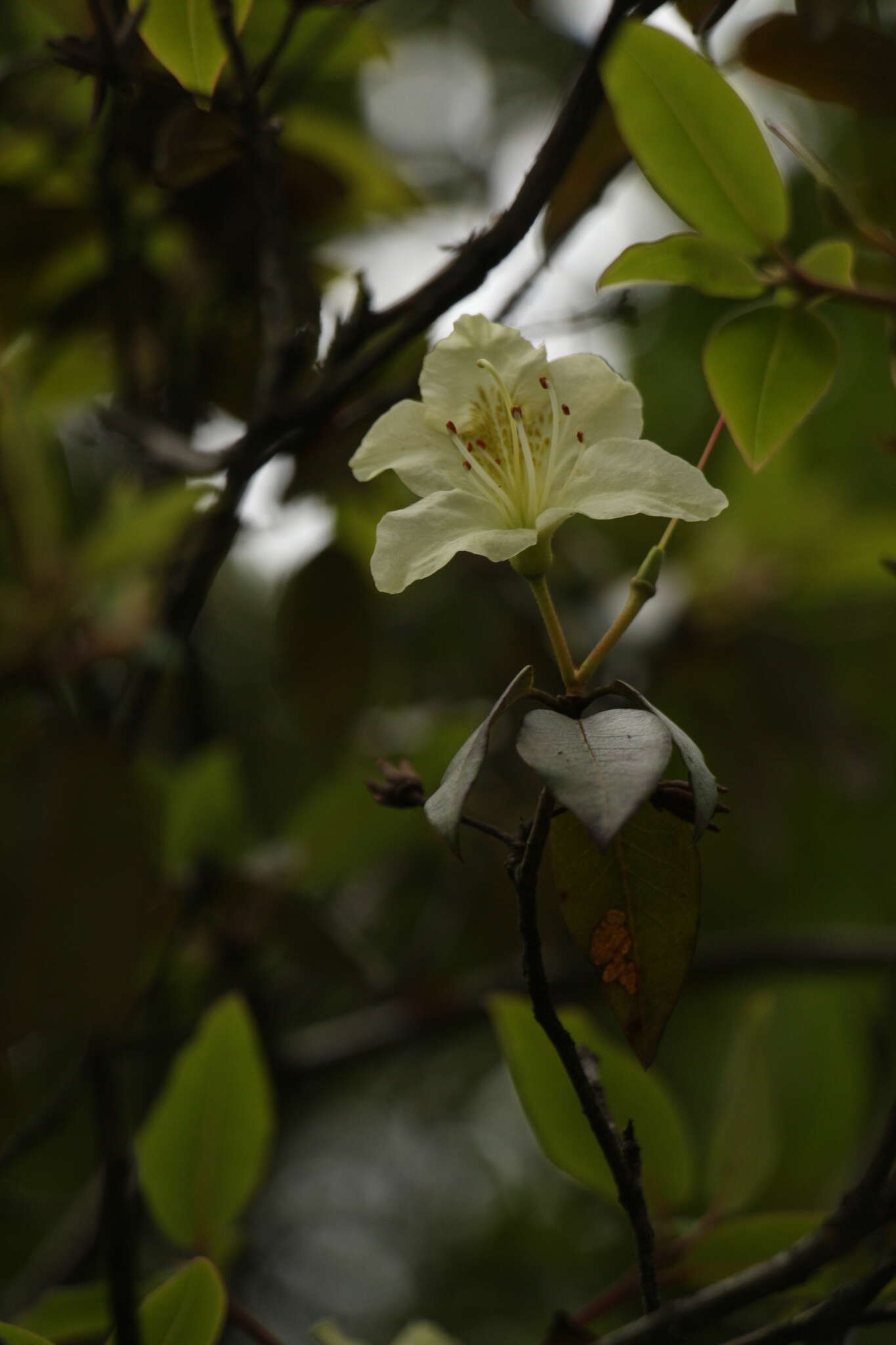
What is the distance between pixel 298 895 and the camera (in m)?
1.40

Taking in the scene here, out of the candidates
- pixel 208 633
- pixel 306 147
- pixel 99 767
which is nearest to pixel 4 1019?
pixel 99 767

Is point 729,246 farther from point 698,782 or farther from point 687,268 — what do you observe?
point 698,782

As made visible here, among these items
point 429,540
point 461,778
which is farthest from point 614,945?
point 429,540

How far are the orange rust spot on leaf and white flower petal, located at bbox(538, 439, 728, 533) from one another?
0.20 m

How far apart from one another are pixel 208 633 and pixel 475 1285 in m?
1.32

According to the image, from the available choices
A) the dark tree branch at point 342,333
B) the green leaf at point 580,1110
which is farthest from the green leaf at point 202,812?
the green leaf at point 580,1110

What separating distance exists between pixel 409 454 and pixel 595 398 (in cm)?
11

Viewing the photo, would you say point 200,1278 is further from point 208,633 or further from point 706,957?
point 208,633

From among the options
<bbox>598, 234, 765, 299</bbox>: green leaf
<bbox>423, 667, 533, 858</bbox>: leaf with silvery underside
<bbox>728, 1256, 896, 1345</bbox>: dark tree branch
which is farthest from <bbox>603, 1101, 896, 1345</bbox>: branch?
<bbox>598, 234, 765, 299</bbox>: green leaf

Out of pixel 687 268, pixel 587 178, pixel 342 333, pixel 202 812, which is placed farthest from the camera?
pixel 202 812

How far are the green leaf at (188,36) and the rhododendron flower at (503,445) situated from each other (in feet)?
0.97

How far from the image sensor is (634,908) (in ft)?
1.94

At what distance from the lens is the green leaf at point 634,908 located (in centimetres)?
58

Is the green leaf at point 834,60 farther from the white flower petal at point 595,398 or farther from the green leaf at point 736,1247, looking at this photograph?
the green leaf at point 736,1247
